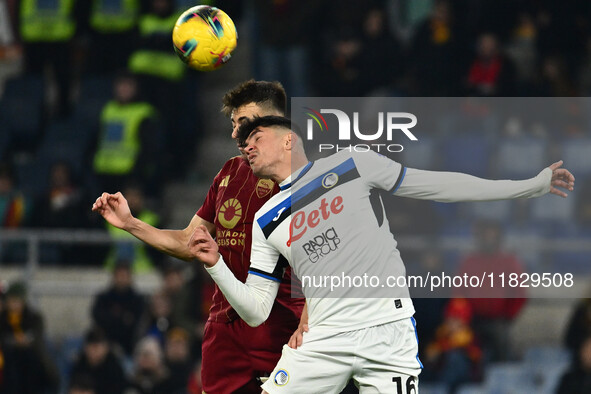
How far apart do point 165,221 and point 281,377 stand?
5.78 metres

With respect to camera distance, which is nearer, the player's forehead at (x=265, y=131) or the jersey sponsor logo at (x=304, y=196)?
the jersey sponsor logo at (x=304, y=196)

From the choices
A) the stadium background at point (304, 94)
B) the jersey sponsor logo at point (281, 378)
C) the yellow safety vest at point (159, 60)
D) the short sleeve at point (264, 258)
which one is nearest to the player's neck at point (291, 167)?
the short sleeve at point (264, 258)

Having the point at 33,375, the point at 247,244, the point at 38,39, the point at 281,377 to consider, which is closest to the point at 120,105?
the point at 38,39

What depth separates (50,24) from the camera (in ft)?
41.0

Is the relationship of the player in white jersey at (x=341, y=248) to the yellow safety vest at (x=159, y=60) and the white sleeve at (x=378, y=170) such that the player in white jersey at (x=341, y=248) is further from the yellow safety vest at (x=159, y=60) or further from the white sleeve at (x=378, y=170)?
the yellow safety vest at (x=159, y=60)

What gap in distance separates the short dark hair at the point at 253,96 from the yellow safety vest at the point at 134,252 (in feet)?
14.2

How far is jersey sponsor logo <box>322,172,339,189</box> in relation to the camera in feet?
16.9

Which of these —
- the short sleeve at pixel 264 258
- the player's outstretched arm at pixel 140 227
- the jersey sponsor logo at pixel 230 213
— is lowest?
the short sleeve at pixel 264 258

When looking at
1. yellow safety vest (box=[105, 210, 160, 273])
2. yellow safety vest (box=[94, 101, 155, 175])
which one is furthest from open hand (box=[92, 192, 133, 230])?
yellow safety vest (box=[94, 101, 155, 175])

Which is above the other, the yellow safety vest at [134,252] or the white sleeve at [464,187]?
the yellow safety vest at [134,252]

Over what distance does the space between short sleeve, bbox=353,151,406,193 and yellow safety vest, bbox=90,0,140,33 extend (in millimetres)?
7656

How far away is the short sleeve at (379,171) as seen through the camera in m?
5.01

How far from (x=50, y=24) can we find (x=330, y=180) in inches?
323

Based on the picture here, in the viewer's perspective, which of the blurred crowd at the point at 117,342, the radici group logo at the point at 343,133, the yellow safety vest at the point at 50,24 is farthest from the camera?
the yellow safety vest at the point at 50,24
